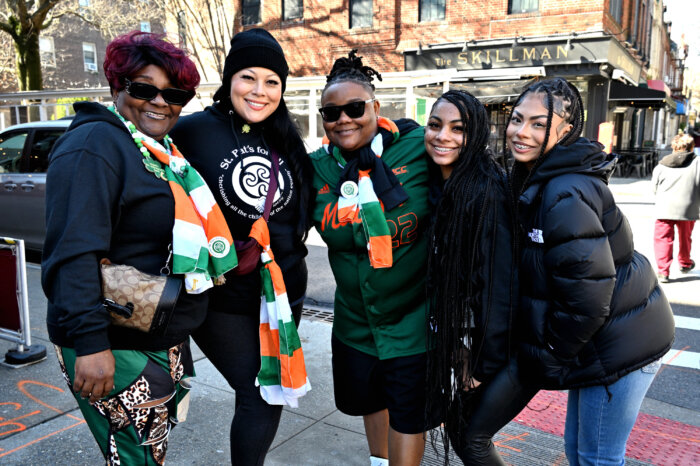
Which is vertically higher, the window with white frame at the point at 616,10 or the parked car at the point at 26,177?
the window with white frame at the point at 616,10

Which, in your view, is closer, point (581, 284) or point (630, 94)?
point (581, 284)

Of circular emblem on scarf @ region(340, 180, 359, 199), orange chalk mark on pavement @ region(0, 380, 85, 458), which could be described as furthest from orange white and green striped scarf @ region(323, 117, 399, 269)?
orange chalk mark on pavement @ region(0, 380, 85, 458)

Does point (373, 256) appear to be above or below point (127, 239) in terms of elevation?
below

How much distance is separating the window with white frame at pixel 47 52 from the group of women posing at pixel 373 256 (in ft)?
104

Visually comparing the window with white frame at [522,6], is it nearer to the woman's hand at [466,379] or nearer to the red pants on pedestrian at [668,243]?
the red pants on pedestrian at [668,243]

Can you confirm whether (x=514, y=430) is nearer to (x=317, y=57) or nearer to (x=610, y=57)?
(x=610, y=57)

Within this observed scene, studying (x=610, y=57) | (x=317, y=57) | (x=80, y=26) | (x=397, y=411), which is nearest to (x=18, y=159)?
(x=397, y=411)

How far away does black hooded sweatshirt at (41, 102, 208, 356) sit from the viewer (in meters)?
1.74

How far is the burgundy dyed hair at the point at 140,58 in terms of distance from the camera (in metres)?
1.98

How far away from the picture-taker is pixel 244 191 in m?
2.32

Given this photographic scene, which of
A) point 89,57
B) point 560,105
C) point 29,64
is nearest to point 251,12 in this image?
point 29,64

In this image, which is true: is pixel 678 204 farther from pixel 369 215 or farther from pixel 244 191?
pixel 244 191

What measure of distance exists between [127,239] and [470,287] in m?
1.28

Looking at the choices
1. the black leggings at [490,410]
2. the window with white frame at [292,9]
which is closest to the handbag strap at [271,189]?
the black leggings at [490,410]
